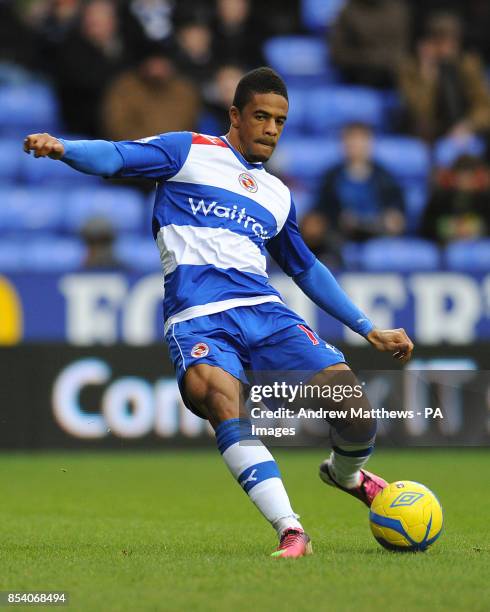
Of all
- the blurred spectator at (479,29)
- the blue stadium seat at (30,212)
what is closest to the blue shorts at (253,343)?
the blue stadium seat at (30,212)

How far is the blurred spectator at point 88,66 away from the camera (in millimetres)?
14672

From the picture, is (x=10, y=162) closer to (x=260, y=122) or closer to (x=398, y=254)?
(x=398, y=254)

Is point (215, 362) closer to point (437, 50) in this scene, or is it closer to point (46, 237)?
point (46, 237)

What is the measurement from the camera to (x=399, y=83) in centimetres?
1523

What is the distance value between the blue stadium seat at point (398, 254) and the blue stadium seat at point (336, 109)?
2.55 m

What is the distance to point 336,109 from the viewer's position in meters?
15.4

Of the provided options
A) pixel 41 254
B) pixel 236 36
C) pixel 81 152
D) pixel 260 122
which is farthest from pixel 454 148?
pixel 81 152

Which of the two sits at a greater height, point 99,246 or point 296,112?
point 296,112

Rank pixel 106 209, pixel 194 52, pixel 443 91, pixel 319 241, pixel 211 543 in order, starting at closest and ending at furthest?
pixel 211 543
pixel 319 241
pixel 106 209
pixel 443 91
pixel 194 52

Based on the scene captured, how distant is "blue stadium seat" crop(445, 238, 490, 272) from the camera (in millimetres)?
13008

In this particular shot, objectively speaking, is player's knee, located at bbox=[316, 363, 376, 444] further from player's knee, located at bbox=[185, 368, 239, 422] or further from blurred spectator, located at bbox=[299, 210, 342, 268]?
blurred spectator, located at bbox=[299, 210, 342, 268]

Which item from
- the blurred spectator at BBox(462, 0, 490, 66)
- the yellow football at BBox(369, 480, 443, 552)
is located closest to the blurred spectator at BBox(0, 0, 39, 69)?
the blurred spectator at BBox(462, 0, 490, 66)

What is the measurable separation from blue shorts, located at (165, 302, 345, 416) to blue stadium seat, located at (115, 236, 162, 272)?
22.4 ft

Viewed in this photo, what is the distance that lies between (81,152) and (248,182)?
92 centimetres
